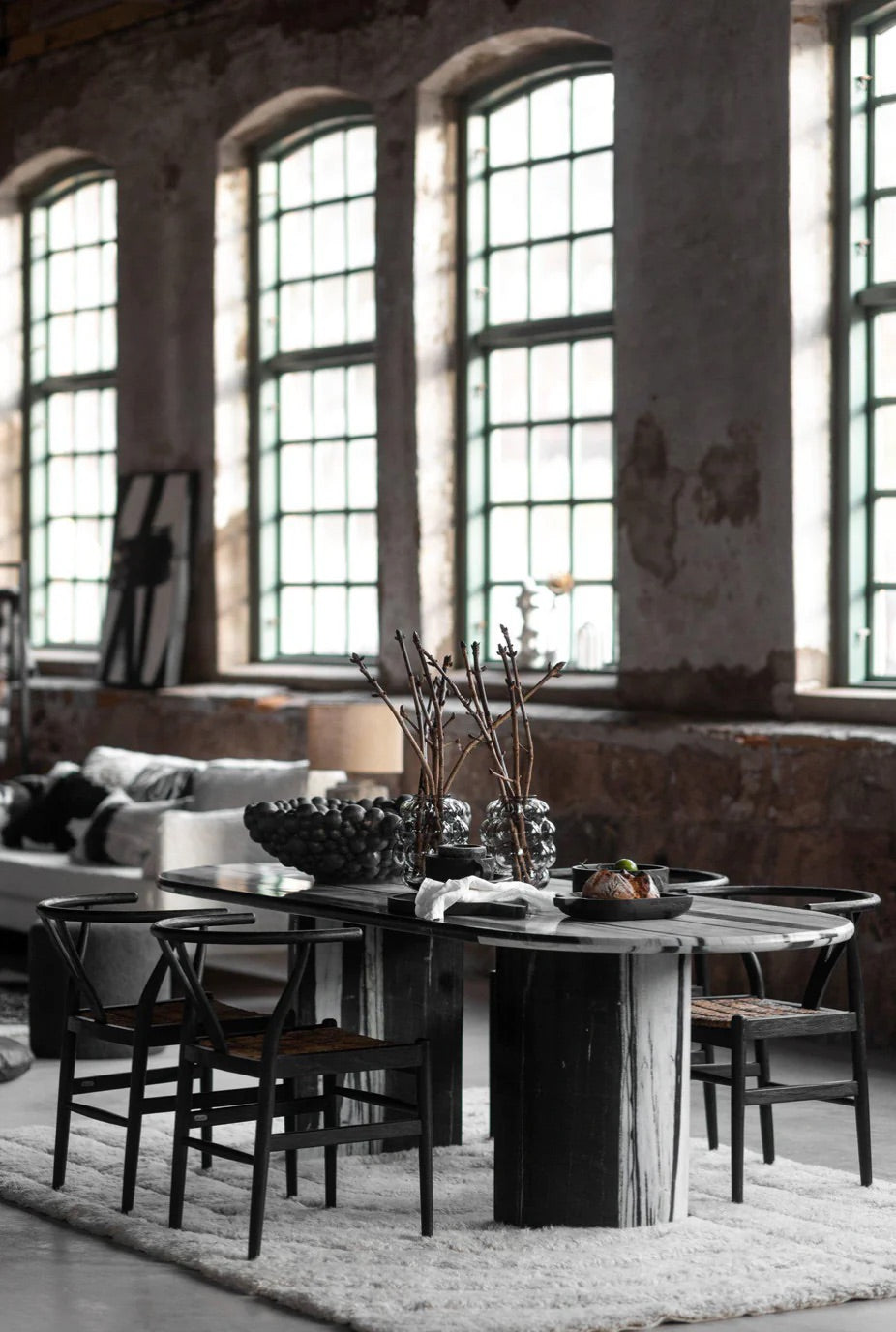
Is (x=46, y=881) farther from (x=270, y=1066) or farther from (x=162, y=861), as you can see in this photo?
(x=270, y=1066)

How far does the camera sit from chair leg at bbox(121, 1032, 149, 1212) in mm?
5250

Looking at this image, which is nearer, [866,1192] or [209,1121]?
[209,1121]

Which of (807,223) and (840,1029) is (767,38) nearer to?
(807,223)

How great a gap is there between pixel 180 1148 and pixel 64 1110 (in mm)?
594

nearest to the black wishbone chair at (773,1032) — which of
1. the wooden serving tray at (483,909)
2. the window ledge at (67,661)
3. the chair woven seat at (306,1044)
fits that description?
the wooden serving tray at (483,909)

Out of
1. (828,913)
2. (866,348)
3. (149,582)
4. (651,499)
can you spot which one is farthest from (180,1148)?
(149,582)

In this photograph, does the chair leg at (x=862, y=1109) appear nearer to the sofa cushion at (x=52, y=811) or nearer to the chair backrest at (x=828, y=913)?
the chair backrest at (x=828, y=913)

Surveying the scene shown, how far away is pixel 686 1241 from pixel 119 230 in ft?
27.3

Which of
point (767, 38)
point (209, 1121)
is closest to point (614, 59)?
point (767, 38)

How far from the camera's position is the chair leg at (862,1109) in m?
5.56

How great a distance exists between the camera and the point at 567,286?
387 inches

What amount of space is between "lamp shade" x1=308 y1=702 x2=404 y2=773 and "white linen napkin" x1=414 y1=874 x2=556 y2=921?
3.67 metres

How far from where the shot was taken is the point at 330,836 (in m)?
5.76

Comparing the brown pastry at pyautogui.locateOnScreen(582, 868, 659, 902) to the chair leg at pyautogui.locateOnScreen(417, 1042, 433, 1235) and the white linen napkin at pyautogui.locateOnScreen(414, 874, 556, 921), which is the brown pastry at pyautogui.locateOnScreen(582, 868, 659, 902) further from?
the chair leg at pyautogui.locateOnScreen(417, 1042, 433, 1235)
